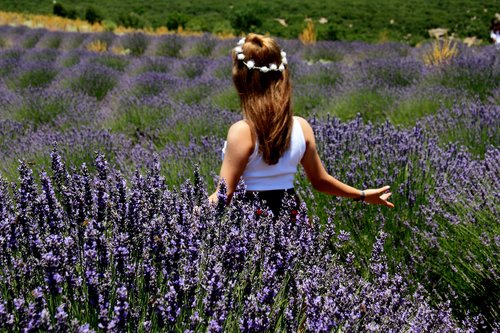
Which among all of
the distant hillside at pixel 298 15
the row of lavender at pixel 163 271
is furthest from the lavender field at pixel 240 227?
the distant hillside at pixel 298 15

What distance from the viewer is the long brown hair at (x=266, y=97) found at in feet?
8.39

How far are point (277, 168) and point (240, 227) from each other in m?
0.63

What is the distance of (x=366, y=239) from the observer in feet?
9.86

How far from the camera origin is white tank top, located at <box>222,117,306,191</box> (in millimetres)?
2656

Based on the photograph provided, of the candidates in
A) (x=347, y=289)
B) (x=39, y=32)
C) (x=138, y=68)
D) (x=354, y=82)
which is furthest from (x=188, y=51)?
(x=347, y=289)

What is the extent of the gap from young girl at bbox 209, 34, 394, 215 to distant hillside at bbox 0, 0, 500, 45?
17970 mm

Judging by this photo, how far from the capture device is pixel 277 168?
2688 millimetres

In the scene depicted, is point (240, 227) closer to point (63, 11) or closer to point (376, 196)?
point (376, 196)

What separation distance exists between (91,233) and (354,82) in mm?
6285

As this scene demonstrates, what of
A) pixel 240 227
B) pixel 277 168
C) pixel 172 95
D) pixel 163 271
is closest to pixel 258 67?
pixel 277 168

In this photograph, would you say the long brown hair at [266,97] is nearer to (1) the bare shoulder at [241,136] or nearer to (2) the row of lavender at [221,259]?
(1) the bare shoulder at [241,136]

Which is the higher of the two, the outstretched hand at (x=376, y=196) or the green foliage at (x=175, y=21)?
the outstretched hand at (x=376, y=196)

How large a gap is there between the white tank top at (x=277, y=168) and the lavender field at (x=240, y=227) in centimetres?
20

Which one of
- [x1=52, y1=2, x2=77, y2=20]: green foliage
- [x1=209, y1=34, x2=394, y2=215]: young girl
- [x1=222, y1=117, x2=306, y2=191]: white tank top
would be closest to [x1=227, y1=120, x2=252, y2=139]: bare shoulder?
[x1=209, y1=34, x2=394, y2=215]: young girl
